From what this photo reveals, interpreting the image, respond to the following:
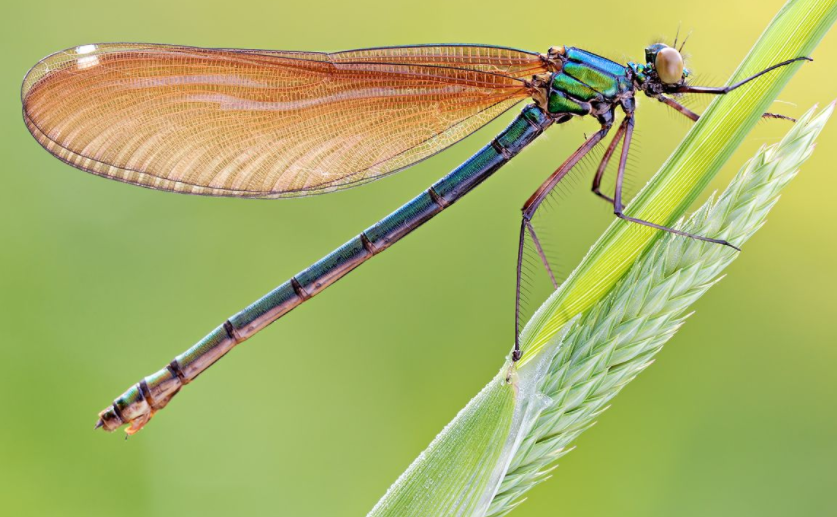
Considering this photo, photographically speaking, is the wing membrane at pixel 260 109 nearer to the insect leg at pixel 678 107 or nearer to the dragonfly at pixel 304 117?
the dragonfly at pixel 304 117

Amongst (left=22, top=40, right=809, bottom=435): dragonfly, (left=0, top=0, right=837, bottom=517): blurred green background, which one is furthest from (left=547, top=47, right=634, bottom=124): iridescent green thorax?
(left=0, top=0, right=837, bottom=517): blurred green background

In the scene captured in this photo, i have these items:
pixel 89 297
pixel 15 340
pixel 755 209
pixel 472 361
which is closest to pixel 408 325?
pixel 472 361

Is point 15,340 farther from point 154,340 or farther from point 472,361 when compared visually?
point 472,361

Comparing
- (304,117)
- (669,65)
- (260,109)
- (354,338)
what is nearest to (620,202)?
(669,65)

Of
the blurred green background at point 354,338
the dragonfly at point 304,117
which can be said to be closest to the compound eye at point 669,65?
the dragonfly at point 304,117

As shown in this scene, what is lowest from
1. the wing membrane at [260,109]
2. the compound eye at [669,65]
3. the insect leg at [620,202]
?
the insect leg at [620,202]

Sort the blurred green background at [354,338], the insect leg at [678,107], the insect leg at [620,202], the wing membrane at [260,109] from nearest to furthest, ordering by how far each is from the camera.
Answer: the insect leg at [620,202] < the wing membrane at [260,109] < the insect leg at [678,107] < the blurred green background at [354,338]
